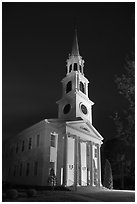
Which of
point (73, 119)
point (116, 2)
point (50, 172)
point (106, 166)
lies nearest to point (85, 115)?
point (73, 119)

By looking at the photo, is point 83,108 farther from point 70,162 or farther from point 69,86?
point 70,162

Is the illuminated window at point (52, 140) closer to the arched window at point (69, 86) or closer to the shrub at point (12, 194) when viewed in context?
the arched window at point (69, 86)

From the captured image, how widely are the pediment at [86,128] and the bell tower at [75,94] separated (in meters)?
0.52

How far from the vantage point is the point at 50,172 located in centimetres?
1235

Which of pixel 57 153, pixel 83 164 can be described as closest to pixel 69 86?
pixel 83 164

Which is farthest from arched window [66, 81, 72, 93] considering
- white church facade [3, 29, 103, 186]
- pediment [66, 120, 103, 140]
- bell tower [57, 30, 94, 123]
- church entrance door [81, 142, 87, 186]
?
church entrance door [81, 142, 87, 186]

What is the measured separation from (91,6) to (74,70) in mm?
8802

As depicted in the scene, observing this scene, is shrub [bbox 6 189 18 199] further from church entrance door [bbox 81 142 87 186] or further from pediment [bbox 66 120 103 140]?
church entrance door [bbox 81 142 87 186]

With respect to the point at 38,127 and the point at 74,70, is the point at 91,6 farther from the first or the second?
the point at 74,70

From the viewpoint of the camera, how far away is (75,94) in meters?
16.2

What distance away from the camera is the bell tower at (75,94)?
15766mm

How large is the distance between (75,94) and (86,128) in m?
2.60

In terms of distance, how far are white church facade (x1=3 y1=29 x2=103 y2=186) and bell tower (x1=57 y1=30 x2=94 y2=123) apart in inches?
15.5

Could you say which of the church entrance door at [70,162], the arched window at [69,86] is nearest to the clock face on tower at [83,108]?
the arched window at [69,86]
